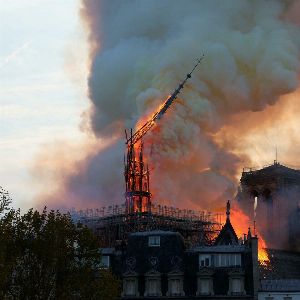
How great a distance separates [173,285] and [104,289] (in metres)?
29.8

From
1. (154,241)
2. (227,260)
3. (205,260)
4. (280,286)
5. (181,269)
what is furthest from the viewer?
(154,241)

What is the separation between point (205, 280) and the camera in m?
124

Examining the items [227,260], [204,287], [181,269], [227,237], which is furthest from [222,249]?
[227,237]

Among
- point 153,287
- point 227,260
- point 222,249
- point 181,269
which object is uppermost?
point 222,249

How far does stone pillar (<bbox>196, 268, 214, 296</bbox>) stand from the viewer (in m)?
124

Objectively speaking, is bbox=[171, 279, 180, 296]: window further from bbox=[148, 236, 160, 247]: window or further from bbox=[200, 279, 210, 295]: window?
bbox=[148, 236, 160, 247]: window

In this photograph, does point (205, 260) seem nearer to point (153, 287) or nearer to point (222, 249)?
point (222, 249)

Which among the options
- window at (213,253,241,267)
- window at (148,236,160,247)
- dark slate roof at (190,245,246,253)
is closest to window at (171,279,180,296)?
dark slate roof at (190,245,246,253)

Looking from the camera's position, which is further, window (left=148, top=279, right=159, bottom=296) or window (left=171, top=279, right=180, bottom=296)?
window (left=148, top=279, right=159, bottom=296)

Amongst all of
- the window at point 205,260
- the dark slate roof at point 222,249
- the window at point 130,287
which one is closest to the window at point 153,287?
the window at point 130,287

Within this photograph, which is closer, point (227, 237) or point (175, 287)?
point (175, 287)

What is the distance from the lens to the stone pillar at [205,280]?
123562 mm

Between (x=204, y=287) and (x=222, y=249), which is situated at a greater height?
(x=222, y=249)

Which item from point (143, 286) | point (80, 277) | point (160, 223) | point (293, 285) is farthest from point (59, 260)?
point (160, 223)
